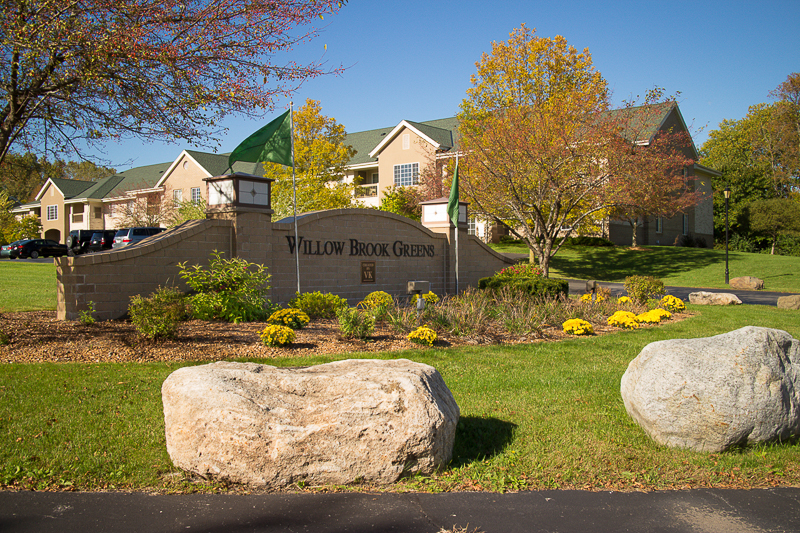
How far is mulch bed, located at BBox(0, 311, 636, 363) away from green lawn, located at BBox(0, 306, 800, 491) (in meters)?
0.54

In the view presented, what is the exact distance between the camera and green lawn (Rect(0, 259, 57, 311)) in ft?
41.2

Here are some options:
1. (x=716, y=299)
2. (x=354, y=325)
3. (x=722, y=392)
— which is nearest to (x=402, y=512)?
(x=722, y=392)

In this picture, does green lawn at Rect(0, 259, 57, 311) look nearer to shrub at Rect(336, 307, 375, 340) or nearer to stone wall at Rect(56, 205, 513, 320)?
stone wall at Rect(56, 205, 513, 320)

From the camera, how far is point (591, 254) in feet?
115

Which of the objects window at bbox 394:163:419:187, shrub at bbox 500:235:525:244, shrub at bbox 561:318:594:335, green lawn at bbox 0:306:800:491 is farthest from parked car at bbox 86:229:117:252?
shrub at bbox 561:318:594:335

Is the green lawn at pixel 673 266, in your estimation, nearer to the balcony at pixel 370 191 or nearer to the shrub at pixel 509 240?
the shrub at pixel 509 240

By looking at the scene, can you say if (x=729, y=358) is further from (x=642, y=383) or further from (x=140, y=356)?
(x=140, y=356)

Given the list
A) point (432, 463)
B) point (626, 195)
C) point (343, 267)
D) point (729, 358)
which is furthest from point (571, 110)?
point (432, 463)

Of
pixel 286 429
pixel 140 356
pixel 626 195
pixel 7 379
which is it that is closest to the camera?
pixel 286 429

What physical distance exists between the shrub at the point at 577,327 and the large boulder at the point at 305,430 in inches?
297

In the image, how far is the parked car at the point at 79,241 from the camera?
31969mm

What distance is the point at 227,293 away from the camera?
34.1ft

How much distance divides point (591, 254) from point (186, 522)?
3422 centimetres

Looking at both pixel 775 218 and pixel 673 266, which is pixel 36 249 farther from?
pixel 775 218
